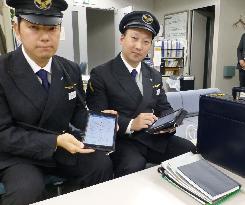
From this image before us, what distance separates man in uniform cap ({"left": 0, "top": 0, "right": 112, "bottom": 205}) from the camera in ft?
3.70

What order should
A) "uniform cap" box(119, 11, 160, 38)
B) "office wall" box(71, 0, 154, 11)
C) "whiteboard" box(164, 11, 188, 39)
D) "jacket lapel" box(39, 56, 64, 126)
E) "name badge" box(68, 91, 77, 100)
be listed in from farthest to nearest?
1. "whiteboard" box(164, 11, 188, 39)
2. "office wall" box(71, 0, 154, 11)
3. "uniform cap" box(119, 11, 160, 38)
4. "name badge" box(68, 91, 77, 100)
5. "jacket lapel" box(39, 56, 64, 126)

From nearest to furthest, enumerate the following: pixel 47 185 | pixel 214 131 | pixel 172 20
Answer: pixel 214 131 < pixel 47 185 < pixel 172 20

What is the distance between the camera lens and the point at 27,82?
1225 mm

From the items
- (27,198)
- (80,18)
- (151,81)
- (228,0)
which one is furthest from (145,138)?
(228,0)

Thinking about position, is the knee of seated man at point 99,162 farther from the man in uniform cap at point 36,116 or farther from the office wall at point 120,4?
the office wall at point 120,4

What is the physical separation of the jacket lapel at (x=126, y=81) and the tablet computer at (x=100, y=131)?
0.46 metres

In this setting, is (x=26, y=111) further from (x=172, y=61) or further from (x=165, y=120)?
(x=172, y=61)

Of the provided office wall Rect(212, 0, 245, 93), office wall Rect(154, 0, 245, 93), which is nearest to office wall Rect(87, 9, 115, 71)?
office wall Rect(154, 0, 245, 93)

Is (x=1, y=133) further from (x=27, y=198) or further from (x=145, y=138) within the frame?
(x=145, y=138)

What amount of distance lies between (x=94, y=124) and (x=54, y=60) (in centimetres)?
50

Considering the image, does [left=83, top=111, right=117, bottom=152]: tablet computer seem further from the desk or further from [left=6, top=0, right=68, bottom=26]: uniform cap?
[left=6, top=0, right=68, bottom=26]: uniform cap

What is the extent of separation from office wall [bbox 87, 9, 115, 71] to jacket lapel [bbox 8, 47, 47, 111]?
16.4ft

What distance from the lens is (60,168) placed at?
1.34 m

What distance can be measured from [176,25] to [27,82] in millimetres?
5645
